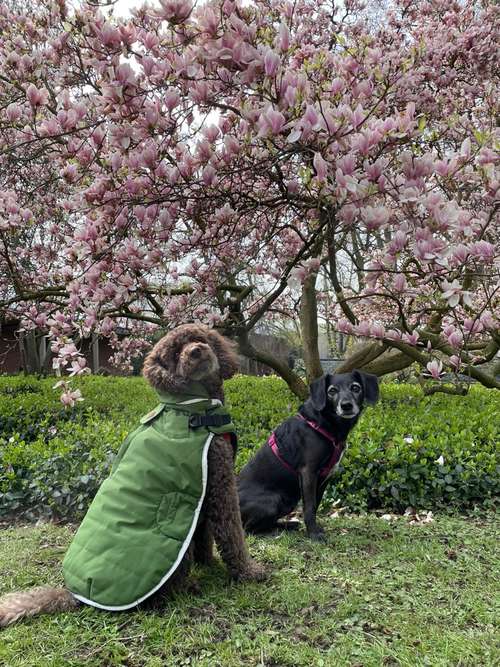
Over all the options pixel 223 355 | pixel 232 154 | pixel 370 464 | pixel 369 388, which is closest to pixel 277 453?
pixel 369 388

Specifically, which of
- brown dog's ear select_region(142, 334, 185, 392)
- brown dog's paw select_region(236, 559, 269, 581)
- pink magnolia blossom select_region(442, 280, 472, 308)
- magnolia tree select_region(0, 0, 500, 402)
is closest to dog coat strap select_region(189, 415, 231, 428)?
brown dog's ear select_region(142, 334, 185, 392)

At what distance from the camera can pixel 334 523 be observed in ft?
13.0

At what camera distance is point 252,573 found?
2.84 metres

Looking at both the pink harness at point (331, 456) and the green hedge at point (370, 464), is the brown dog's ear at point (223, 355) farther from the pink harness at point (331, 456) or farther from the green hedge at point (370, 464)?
the green hedge at point (370, 464)

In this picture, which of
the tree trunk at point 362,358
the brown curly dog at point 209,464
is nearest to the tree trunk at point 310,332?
the tree trunk at point 362,358

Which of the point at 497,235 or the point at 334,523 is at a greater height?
the point at 497,235

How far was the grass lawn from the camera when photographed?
2.22m

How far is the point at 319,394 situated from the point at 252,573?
1.31 metres

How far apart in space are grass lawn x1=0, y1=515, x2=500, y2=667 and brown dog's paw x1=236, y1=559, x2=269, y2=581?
0.05 metres

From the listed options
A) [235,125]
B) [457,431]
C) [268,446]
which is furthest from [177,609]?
[457,431]

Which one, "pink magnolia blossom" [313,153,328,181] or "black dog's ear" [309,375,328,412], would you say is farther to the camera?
"black dog's ear" [309,375,328,412]

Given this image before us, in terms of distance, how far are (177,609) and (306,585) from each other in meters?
0.74

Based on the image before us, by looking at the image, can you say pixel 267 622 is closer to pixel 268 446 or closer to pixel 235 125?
pixel 268 446

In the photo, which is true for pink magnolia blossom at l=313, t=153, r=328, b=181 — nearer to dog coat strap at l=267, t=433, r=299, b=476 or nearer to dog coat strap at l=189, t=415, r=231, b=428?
dog coat strap at l=189, t=415, r=231, b=428
